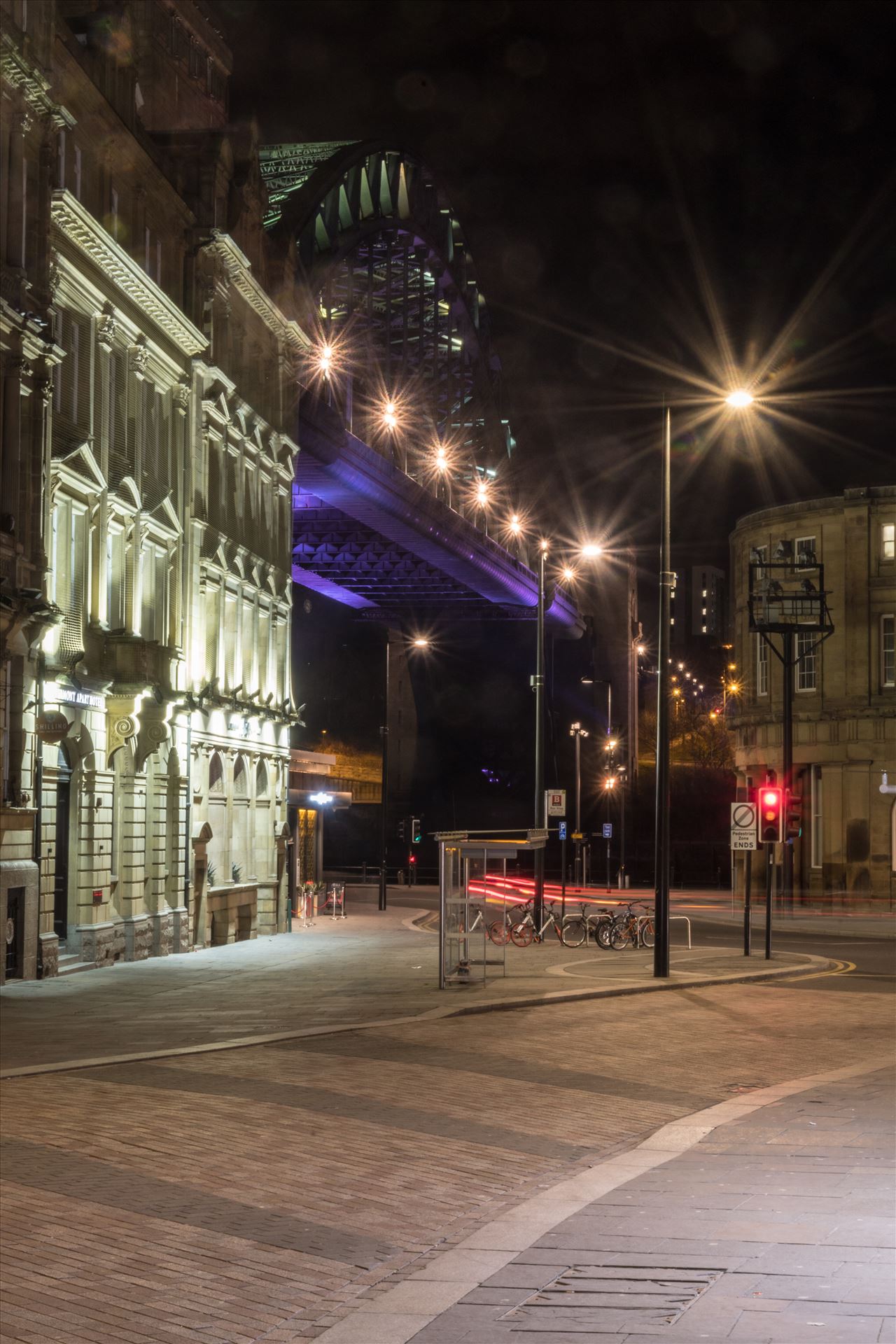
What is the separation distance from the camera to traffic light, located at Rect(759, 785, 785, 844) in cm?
3369

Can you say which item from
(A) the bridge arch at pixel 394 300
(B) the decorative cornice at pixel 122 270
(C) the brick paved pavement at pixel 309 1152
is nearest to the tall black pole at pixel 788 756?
(B) the decorative cornice at pixel 122 270

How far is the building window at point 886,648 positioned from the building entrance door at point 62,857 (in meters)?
39.6

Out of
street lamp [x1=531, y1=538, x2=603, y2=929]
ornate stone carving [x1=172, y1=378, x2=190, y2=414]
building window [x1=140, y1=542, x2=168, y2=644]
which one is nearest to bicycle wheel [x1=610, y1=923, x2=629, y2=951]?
street lamp [x1=531, y1=538, x2=603, y2=929]

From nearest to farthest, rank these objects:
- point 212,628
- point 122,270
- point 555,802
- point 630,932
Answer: point 122,270 → point 630,932 → point 555,802 → point 212,628

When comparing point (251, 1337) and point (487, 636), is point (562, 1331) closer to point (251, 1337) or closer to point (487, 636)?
point (251, 1337)

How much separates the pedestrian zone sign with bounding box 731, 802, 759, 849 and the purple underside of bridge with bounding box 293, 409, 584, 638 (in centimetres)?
3147

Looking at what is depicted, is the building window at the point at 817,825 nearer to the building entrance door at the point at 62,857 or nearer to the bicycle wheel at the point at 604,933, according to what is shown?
the bicycle wheel at the point at 604,933

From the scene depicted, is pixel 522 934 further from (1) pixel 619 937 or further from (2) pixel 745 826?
(2) pixel 745 826

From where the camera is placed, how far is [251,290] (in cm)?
4681

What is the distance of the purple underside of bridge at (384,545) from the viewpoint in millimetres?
69250

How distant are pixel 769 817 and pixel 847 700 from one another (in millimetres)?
32347

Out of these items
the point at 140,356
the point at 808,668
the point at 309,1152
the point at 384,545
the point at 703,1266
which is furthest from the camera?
the point at 384,545

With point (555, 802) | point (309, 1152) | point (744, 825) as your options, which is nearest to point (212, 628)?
point (555, 802)

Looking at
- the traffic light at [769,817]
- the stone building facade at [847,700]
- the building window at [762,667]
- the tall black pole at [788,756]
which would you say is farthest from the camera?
the building window at [762,667]
